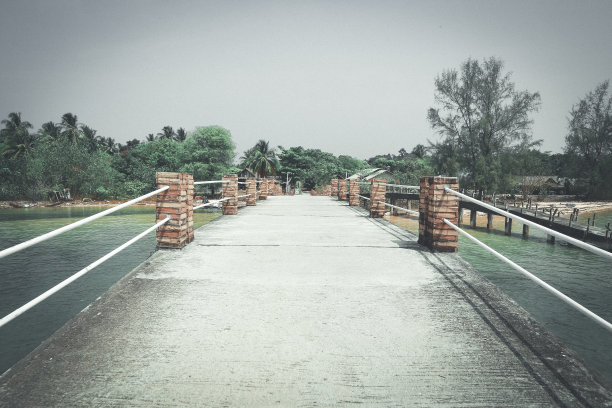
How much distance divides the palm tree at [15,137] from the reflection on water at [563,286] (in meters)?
59.3

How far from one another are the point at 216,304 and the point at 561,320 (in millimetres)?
6958

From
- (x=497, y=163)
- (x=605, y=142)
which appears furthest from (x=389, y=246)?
(x=605, y=142)

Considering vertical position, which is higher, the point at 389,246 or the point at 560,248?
the point at 389,246

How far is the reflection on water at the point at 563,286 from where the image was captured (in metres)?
5.80

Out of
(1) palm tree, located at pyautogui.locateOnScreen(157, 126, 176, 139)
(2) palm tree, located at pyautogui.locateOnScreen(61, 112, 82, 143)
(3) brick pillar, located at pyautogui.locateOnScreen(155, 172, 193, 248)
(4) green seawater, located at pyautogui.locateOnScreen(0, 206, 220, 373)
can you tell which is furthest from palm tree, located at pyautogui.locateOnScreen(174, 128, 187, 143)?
(3) brick pillar, located at pyautogui.locateOnScreen(155, 172, 193, 248)

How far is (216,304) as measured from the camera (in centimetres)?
294

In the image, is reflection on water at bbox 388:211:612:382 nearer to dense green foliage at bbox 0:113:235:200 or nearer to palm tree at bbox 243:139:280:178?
dense green foliage at bbox 0:113:235:200

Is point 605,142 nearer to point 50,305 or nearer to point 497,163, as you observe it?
point 497,163

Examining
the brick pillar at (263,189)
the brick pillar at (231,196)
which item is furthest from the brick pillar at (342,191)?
the brick pillar at (231,196)

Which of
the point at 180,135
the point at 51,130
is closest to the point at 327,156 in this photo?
the point at 180,135

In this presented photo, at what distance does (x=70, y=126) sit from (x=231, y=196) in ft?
199

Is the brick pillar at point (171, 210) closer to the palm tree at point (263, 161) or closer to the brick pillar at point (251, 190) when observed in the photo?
the brick pillar at point (251, 190)

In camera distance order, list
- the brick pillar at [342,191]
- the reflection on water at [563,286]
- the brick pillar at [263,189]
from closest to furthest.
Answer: the reflection on water at [563,286], the brick pillar at [263,189], the brick pillar at [342,191]

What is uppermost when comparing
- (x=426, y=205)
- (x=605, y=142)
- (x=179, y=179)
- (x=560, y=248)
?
(x=605, y=142)
